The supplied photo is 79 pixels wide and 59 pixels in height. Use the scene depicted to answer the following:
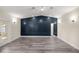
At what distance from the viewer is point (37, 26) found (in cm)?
995

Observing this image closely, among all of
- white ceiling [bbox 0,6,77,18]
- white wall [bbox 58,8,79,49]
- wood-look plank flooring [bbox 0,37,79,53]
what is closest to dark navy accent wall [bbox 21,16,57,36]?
white wall [bbox 58,8,79,49]

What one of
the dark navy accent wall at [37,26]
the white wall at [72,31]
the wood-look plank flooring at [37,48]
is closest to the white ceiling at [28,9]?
the white wall at [72,31]

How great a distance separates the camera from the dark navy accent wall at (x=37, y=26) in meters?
9.89

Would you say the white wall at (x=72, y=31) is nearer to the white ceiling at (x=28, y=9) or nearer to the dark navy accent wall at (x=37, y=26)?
the white ceiling at (x=28, y=9)

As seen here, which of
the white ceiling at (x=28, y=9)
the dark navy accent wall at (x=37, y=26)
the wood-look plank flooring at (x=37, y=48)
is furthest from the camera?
the dark navy accent wall at (x=37, y=26)

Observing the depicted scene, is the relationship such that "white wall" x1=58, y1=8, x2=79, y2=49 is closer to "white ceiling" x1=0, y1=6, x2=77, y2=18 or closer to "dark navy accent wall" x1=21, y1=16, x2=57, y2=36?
"white ceiling" x1=0, y1=6, x2=77, y2=18

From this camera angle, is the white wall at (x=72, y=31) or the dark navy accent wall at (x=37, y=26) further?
the dark navy accent wall at (x=37, y=26)

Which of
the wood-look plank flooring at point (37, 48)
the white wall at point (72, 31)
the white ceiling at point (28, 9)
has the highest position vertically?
the white ceiling at point (28, 9)

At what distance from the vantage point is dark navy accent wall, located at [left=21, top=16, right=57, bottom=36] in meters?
9.89

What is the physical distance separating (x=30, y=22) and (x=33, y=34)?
118 cm
